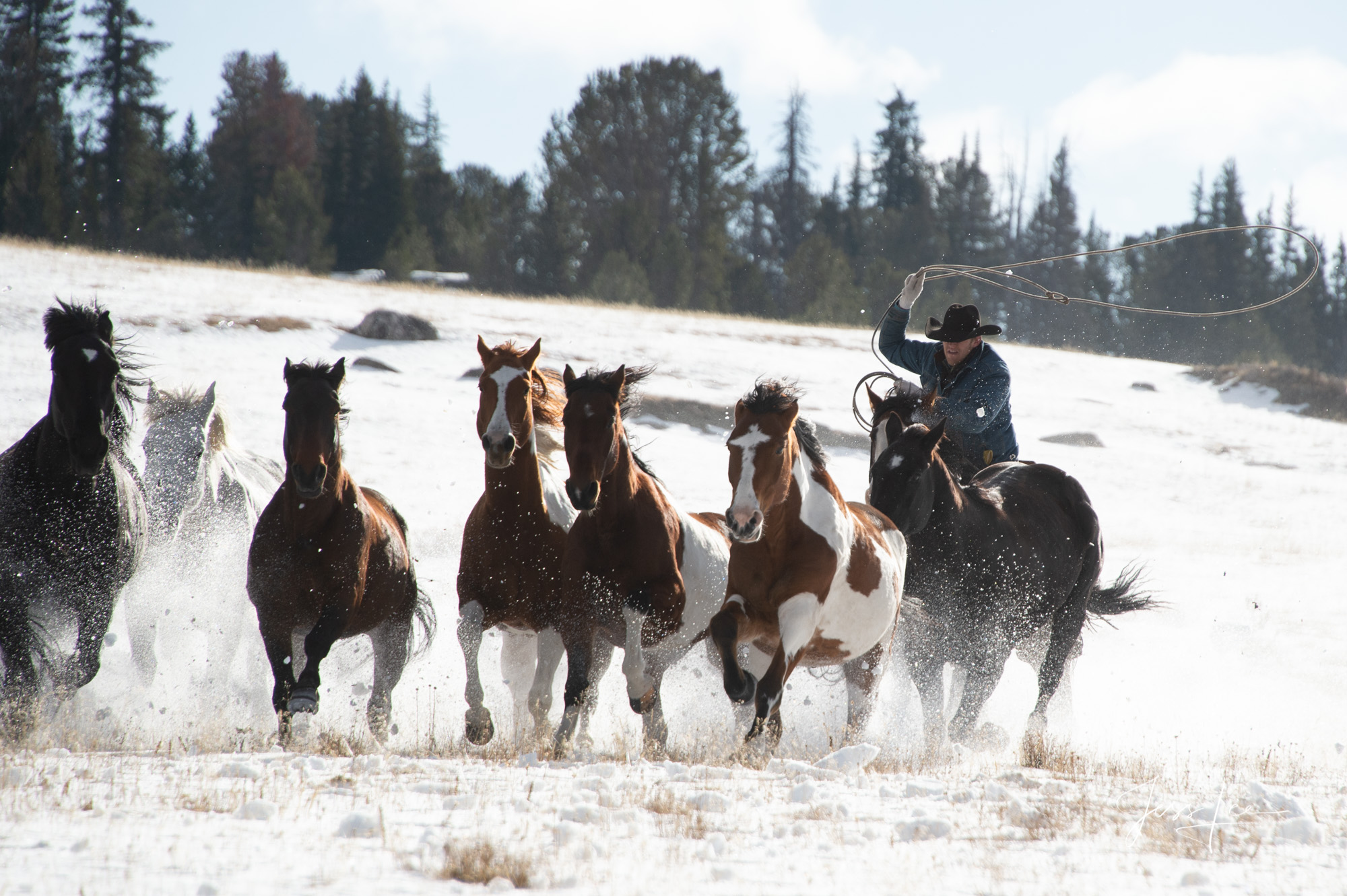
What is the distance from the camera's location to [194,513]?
6.74 meters

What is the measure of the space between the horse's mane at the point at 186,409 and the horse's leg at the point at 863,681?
431 centimetres

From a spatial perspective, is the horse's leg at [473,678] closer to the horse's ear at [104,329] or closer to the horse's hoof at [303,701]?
the horse's hoof at [303,701]

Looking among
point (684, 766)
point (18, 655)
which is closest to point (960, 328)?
point (684, 766)

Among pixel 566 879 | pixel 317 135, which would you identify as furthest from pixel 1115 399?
pixel 317 135

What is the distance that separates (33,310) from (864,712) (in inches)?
650

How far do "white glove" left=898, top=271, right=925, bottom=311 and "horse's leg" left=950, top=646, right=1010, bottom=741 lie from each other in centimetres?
220

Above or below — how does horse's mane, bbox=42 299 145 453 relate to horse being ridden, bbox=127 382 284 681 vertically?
above

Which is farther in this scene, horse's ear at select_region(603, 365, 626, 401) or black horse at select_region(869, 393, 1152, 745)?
black horse at select_region(869, 393, 1152, 745)

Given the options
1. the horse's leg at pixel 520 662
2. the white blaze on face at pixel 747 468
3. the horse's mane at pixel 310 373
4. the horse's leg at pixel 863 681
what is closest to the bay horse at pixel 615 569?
the white blaze on face at pixel 747 468

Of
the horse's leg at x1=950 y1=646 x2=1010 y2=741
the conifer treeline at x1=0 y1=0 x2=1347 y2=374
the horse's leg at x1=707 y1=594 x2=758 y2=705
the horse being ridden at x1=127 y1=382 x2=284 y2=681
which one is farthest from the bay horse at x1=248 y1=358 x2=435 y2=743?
the conifer treeline at x1=0 y1=0 x2=1347 y2=374

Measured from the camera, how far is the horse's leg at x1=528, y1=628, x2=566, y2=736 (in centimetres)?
561

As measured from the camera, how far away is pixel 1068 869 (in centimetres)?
327

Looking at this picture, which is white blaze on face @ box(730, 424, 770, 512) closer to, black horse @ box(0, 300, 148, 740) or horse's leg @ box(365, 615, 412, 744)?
horse's leg @ box(365, 615, 412, 744)

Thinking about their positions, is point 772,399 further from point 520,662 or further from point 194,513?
point 194,513
